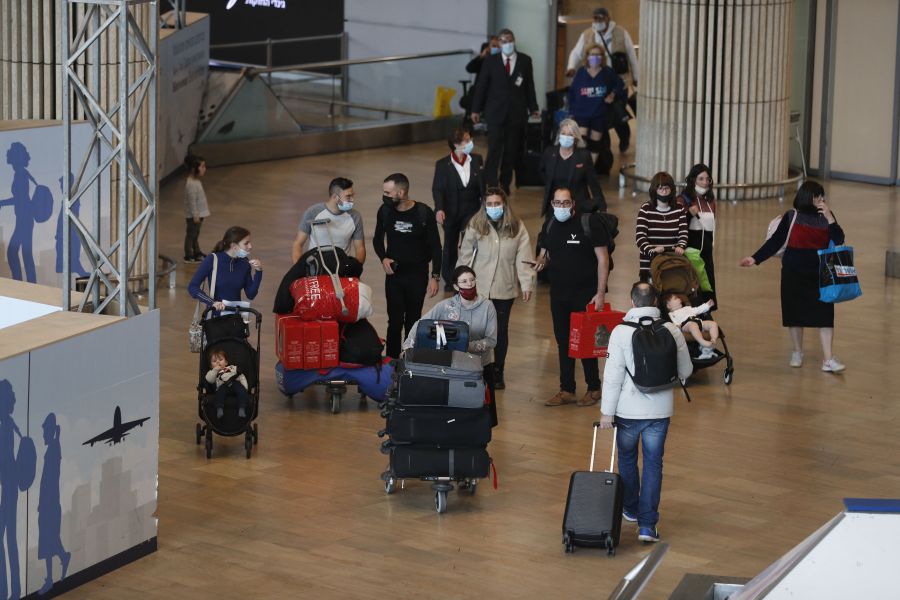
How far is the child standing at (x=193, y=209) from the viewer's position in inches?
659

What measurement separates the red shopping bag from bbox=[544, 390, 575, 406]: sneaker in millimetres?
448

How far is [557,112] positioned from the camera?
2108cm

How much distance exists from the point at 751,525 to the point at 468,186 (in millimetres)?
5425

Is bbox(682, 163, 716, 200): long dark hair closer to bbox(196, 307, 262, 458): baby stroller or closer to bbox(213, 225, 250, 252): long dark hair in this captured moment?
bbox(213, 225, 250, 252): long dark hair

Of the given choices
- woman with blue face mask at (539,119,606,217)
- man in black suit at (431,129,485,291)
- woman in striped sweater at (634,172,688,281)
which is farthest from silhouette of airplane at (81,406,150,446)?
→ man in black suit at (431,129,485,291)

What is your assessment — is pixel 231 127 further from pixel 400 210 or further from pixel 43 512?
pixel 43 512

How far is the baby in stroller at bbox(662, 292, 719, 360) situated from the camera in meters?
12.9

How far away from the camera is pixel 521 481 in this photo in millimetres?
10820

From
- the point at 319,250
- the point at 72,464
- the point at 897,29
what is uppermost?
the point at 897,29

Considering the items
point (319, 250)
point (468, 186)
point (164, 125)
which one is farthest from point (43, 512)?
point (164, 125)

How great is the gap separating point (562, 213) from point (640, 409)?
289 centimetres

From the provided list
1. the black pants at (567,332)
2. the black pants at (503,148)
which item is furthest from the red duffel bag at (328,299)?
the black pants at (503,148)

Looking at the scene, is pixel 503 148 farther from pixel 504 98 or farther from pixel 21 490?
pixel 21 490

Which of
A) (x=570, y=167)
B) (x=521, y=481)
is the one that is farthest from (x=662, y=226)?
(x=521, y=481)
